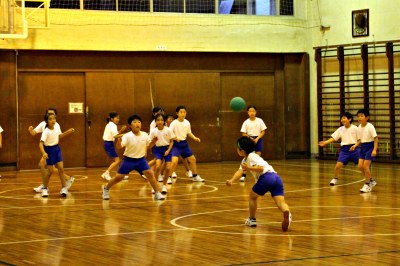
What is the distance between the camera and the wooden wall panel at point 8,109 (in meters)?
20.4

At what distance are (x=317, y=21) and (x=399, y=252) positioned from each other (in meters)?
16.2

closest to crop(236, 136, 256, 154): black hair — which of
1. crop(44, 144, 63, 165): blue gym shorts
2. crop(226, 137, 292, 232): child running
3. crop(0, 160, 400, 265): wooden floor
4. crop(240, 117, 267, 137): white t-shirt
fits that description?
crop(226, 137, 292, 232): child running

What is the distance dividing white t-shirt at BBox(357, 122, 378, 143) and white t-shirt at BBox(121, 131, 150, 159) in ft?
14.8

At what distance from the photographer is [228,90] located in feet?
75.4

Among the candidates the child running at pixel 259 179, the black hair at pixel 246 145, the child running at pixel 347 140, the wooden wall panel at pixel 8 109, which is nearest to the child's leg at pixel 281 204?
the child running at pixel 259 179

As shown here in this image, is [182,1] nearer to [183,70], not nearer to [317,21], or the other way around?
[183,70]

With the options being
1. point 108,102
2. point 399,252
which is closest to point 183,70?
point 108,102

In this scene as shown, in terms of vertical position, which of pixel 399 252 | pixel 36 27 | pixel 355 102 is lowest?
pixel 399 252

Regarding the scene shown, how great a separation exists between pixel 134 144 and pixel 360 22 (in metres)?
11.6

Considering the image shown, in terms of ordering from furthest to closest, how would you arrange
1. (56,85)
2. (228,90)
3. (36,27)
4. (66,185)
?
(228,90), (56,85), (36,27), (66,185)

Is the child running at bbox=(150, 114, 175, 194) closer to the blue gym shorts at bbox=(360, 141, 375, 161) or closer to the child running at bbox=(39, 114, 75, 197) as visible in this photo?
the child running at bbox=(39, 114, 75, 197)

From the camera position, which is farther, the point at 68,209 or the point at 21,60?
the point at 21,60

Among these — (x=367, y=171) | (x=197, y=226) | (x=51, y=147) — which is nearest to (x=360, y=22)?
(x=367, y=171)

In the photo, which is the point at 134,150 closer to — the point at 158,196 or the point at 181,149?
the point at 158,196
